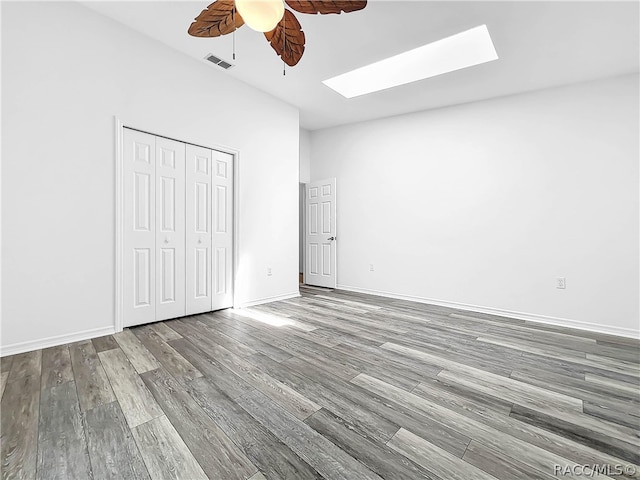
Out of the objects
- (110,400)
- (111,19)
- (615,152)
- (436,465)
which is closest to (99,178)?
(111,19)

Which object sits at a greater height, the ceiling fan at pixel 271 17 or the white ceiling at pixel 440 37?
the white ceiling at pixel 440 37

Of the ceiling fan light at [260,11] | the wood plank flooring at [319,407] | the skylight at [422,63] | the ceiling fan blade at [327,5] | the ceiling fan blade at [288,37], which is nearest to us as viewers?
the wood plank flooring at [319,407]

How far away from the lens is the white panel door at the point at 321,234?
5.76m

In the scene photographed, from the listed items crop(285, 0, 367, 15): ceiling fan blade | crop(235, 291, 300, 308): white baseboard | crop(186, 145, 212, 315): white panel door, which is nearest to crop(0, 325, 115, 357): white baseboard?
crop(186, 145, 212, 315): white panel door

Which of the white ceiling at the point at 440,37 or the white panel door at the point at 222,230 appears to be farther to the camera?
the white panel door at the point at 222,230

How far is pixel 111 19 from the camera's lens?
288 cm

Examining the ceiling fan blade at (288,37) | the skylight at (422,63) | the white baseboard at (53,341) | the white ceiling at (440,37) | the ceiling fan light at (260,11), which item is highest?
the skylight at (422,63)

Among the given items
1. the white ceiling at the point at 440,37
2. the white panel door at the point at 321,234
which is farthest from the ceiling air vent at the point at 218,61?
the white panel door at the point at 321,234

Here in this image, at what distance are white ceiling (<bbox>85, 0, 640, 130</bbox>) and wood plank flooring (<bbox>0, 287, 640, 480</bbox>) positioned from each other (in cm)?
301

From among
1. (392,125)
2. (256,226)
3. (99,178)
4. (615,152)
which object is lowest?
(256,226)

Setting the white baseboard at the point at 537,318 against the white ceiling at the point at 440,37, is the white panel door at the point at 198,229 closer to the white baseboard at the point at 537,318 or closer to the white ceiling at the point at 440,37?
the white ceiling at the point at 440,37

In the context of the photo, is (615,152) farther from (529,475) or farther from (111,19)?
(111,19)

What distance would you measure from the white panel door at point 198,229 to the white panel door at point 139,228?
41cm

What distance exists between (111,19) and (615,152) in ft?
18.5
